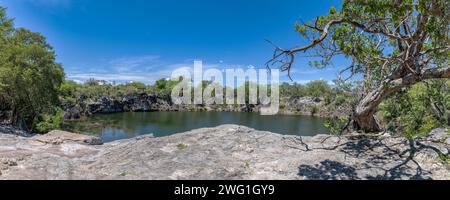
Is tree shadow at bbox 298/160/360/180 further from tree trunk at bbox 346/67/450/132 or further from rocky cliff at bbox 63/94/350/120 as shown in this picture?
rocky cliff at bbox 63/94/350/120

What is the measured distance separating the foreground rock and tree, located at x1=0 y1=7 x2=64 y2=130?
16540 mm

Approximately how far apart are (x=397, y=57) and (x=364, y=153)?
2363mm

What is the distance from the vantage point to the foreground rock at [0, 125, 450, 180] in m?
5.75

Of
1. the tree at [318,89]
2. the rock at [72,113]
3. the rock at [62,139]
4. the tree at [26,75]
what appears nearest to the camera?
the rock at [62,139]

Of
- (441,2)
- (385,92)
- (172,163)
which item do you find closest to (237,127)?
(172,163)

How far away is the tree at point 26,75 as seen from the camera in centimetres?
2146

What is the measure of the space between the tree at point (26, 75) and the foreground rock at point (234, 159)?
651 inches

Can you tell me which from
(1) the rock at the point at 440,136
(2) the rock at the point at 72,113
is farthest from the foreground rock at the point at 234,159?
(2) the rock at the point at 72,113

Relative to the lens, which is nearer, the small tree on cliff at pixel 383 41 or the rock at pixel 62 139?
the small tree on cliff at pixel 383 41

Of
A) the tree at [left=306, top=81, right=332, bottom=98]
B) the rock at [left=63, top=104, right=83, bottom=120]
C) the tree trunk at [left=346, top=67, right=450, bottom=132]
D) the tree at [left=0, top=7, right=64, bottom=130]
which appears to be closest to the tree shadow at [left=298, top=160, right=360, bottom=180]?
the tree trunk at [left=346, top=67, right=450, bottom=132]

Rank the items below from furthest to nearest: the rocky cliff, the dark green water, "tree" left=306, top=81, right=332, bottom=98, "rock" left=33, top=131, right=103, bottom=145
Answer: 1. "tree" left=306, top=81, right=332, bottom=98
2. the rocky cliff
3. the dark green water
4. "rock" left=33, top=131, right=103, bottom=145

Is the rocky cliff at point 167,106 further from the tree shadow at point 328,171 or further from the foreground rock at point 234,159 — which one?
the tree shadow at point 328,171

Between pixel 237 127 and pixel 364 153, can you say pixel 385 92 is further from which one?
pixel 237 127
